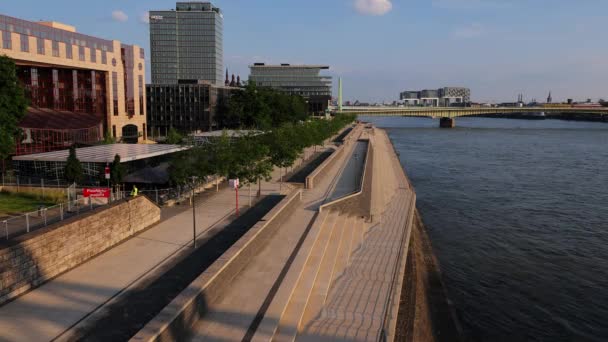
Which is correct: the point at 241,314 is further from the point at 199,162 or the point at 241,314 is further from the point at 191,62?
the point at 191,62

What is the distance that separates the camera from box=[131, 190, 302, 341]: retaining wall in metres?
11.5

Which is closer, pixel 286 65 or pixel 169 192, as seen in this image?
pixel 169 192

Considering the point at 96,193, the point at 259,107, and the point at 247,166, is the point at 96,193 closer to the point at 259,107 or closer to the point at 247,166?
the point at 247,166

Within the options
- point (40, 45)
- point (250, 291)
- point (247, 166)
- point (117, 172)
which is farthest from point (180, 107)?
point (250, 291)

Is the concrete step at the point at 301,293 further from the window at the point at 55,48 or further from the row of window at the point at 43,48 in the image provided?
the window at the point at 55,48

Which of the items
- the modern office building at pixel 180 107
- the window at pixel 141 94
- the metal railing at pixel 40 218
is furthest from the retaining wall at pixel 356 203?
the modern office building at pixel 180 107

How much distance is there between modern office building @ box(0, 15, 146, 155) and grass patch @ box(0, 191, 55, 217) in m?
11.4

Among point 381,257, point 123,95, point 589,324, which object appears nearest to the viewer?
point 589,324

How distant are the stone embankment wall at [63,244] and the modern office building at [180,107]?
245 ft

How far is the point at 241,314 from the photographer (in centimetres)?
1405

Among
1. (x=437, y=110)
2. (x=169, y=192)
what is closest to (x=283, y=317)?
(x=169, y=192)

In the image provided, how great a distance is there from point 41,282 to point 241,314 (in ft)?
22.9

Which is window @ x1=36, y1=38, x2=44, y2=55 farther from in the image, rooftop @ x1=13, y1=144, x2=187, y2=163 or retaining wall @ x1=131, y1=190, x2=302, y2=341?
retaining wall @ x1=131, y1=190, x2=302, y2=341

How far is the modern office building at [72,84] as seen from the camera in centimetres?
4532
